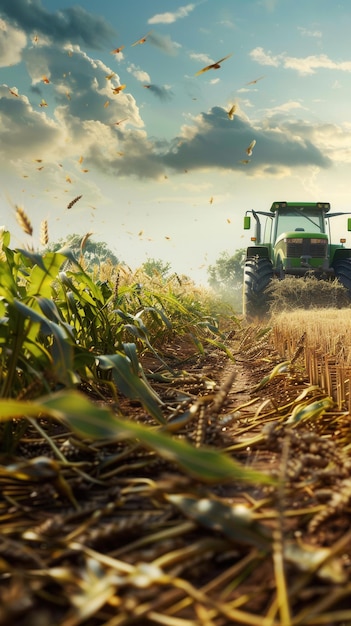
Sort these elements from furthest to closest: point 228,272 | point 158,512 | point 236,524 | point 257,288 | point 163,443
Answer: point 228,272, point 257,288, point 158,512, point 236,524, point 163,443

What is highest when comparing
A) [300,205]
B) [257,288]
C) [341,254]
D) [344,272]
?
[300,205]

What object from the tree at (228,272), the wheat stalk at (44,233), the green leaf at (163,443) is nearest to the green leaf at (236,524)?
the green leaf at (163,443)

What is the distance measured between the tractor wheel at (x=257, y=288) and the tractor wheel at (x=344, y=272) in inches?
48.6

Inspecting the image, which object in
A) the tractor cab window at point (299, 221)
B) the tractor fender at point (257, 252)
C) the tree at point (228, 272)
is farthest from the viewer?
the tree at point (228, 272)

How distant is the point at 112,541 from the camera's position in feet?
3.04

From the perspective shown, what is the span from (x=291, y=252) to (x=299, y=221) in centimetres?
95

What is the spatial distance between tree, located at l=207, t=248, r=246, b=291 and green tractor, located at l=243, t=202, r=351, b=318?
39.9 metres

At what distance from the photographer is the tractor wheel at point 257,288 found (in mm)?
8562

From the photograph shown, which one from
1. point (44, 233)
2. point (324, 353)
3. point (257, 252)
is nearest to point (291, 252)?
point (257, 252)

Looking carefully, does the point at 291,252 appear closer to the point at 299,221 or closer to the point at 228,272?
the point at 299,221

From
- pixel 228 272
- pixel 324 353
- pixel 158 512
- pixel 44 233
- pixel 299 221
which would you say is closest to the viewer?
pixel 158 512

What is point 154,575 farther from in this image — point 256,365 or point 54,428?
point 256,365

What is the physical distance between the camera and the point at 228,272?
168 ft

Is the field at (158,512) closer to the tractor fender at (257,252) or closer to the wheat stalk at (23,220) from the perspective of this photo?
the wheat stalk at (23,220)
